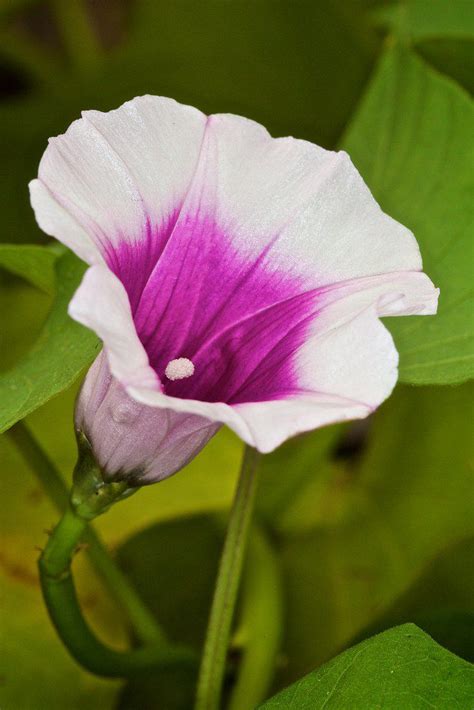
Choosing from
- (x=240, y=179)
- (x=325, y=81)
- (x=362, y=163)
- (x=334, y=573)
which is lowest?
(x=334, y=573)

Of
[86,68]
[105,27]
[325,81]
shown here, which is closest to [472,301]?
[325,81]

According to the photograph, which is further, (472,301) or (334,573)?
(334,573)

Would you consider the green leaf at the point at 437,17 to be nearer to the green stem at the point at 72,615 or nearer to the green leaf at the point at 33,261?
the green leaf at the point at 33,261

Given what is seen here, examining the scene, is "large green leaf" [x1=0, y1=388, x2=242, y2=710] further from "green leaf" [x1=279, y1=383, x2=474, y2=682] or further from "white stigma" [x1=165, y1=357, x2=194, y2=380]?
"white stigma" [x1=165, y1=357, x2=194, y2=380]

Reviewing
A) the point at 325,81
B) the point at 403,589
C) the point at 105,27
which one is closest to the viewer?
the point at 403,589

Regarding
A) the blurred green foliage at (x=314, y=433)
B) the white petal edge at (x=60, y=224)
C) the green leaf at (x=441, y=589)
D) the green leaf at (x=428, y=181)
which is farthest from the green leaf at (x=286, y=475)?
the white petal edge at (x=60, y=224)

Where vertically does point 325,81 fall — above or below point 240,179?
below

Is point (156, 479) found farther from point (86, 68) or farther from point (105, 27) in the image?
point (105, 27)

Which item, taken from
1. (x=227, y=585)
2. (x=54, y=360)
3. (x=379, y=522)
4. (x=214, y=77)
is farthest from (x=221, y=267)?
(x=214, y=77)
